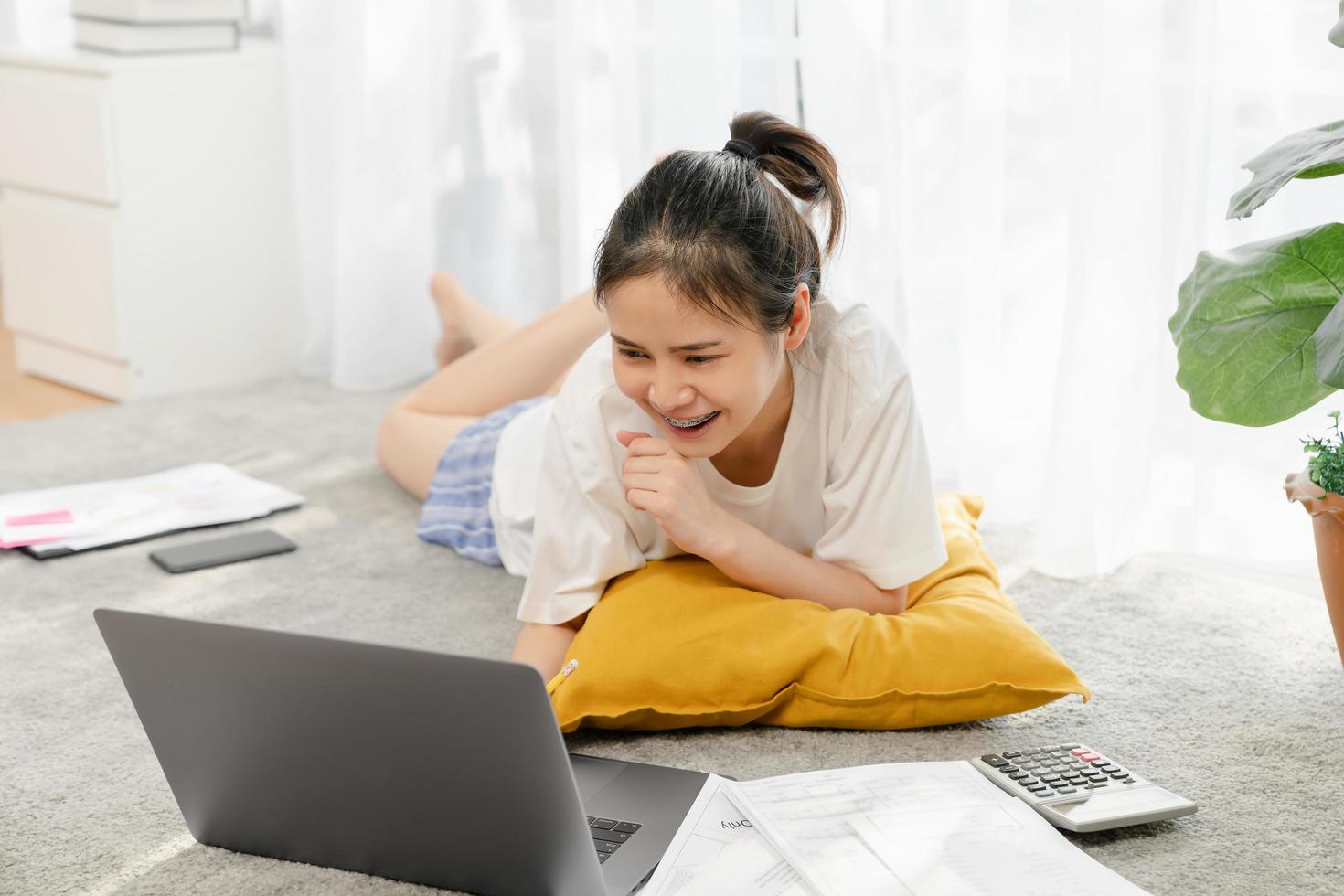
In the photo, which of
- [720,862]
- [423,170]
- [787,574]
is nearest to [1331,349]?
[787,574]

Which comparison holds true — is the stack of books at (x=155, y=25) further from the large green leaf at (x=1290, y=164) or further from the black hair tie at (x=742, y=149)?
the large green leaf at (x=1290, y=164)

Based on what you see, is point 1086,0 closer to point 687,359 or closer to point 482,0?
point 687,359

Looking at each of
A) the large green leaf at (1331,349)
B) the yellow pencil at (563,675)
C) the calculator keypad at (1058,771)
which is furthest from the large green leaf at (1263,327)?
the yellow pencil at (563,675)

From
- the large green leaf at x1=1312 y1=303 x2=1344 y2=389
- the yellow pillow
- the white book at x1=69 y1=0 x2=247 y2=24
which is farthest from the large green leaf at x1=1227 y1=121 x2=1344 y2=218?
the white book at x1=69 y1=0 x2=247 y2=24

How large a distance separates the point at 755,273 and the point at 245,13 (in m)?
2.02

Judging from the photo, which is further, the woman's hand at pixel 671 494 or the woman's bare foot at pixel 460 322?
the woman's bare foot at pixel 460 322

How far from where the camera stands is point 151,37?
9.39 feet

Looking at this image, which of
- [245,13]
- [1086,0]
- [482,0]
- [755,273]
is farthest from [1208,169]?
[245,13]

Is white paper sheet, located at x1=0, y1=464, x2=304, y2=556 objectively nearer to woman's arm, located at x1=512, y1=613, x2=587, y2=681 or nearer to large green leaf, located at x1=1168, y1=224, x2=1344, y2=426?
woman's arm, located at x1=512, y1=613, x2=587, y2=681

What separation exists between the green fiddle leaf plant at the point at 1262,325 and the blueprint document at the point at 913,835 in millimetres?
535

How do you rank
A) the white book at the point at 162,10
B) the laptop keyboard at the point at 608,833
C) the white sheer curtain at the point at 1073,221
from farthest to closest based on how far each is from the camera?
1. the white book at the point at 162,10
2. the white sheer curtain at the point at 1073,221
3. the laptop keyboard at the point at 608,833

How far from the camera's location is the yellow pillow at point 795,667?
4.80ft

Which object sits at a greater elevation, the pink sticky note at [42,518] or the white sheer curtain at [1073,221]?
the white sheer curtain at [1073,221]

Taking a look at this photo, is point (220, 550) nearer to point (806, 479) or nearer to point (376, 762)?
point (806, 479)
